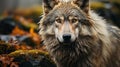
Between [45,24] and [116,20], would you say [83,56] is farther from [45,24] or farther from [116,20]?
[116,20]

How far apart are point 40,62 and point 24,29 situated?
17.4 feet

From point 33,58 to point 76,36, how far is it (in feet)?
5.04

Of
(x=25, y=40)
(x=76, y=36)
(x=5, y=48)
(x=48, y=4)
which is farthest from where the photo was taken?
(x=25, y=40)

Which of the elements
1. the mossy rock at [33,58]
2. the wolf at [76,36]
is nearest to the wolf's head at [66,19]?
the wolf at [76,36]

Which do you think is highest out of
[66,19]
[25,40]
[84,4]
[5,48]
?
[84,4]

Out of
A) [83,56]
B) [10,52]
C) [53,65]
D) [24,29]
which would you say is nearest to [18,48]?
[10,52]

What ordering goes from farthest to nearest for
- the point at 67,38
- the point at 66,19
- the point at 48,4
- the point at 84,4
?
the point at 48,4 < the point at 84,4 < the point at 66,19 < the point at 67,38

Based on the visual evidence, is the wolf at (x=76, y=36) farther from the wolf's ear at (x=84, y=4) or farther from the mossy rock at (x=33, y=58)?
the mossy rock at (x=33, y=58)

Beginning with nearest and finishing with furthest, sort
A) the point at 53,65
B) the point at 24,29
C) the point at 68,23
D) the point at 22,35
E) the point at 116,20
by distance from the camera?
the point at 68,23 < the point at 53,65 < the point at 22,35 < the point at 24,29 < the point at 116,20

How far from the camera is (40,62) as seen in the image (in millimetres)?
10117

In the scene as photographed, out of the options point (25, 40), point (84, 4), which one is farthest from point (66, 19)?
point (25, 40)

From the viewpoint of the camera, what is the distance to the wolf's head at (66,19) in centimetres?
895

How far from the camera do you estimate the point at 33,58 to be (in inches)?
398

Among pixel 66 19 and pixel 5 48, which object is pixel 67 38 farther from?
pixel 5 48
